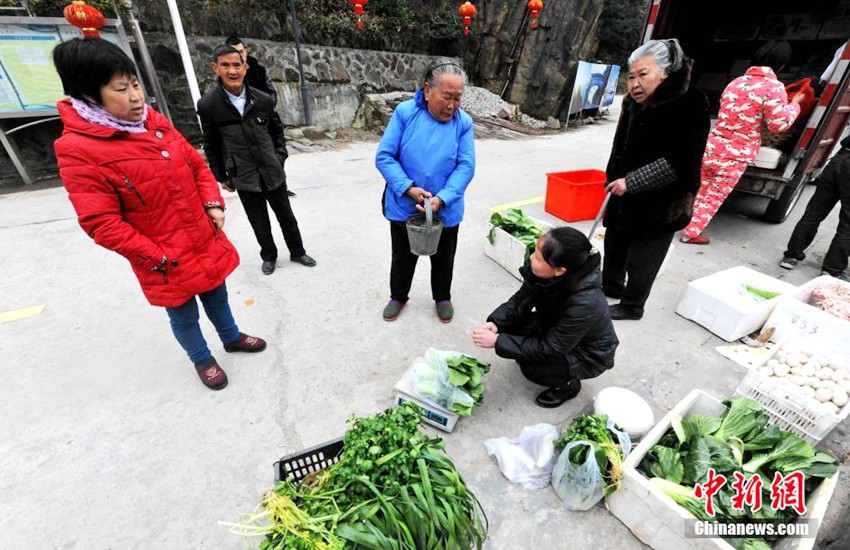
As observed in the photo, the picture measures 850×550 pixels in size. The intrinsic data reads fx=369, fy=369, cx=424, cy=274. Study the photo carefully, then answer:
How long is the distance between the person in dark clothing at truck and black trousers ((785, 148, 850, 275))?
3191 millimetres

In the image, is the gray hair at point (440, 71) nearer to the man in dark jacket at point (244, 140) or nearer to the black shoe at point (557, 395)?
the man in dark jacket at point (244, 140)

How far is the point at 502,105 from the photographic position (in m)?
13.1

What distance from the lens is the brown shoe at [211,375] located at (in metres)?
2.27

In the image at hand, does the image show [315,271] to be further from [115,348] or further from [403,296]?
[115,348]

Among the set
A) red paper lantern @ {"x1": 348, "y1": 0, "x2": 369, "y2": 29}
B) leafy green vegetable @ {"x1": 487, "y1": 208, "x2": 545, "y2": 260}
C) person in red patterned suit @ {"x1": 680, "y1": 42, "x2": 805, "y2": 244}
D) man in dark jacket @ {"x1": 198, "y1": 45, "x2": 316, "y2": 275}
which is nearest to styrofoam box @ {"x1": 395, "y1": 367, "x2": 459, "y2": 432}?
leafy green vegetable @ {"x1": 487, "y1": 208, "x2": 545, "y2": 260}

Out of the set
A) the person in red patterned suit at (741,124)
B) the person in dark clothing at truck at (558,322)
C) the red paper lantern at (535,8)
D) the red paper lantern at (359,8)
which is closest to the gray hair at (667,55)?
the person in dark clothing at truck at (558,322)

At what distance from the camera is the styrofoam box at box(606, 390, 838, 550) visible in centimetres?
140

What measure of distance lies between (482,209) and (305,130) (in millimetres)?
5920

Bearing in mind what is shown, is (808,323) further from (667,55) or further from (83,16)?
(83,16)

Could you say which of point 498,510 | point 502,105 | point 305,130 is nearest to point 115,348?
point 498,510

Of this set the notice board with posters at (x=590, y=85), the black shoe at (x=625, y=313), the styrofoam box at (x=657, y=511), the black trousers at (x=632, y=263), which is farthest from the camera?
the notice board with posters at (x=590, y=85)

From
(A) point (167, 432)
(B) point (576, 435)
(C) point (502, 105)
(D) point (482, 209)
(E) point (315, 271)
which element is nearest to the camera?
(B) point (576, 435)

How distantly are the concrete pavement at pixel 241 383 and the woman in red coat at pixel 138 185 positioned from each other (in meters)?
0.55

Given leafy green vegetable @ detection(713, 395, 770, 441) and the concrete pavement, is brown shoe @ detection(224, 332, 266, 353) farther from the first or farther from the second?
leafy green vegetable @ detection(713, 395, 770, 441)
